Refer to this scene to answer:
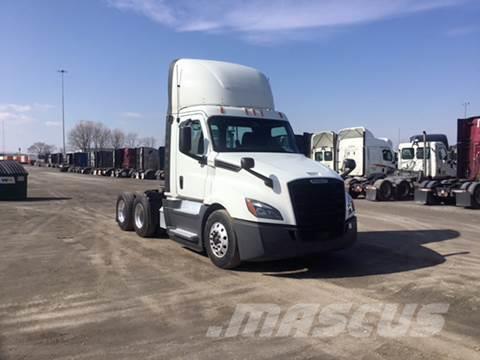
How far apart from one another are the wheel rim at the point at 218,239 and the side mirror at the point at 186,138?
170cm

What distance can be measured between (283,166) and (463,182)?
14.4 metres

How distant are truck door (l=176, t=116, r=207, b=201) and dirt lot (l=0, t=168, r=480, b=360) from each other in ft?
3.93

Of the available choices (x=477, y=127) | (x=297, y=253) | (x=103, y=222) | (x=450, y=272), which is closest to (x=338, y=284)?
(x=297, y=253)

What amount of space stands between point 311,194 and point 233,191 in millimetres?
1220

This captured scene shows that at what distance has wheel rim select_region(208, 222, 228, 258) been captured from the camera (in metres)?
7.69

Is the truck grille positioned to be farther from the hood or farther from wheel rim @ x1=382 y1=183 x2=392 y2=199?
wheel rim @ x1=382 y1=183 x2=392 y2=199

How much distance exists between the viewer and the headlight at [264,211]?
7.19 meters

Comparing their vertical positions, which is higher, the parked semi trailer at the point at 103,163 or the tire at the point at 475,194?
the parked semi trailer at the point at 103,163

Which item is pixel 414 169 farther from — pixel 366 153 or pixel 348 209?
pixel 348 209

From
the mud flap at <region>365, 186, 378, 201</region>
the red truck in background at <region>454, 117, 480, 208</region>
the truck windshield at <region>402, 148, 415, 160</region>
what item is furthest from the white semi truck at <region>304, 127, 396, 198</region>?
the red truck in background at <region>454, 117, 480, 208</region>

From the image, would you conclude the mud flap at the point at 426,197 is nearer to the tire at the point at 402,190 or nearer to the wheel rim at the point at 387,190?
the wheel rim at the point at 387,190

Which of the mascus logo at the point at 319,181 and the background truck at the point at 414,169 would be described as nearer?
the mascus logo at the point at 319,181

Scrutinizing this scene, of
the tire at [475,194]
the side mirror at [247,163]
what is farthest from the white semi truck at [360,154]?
the side mirror at [247,163]

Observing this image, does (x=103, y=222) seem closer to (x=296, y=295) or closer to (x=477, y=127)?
(x=296, y=295)
